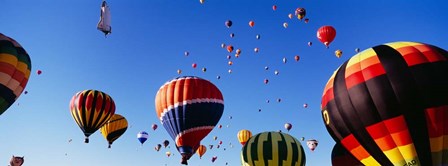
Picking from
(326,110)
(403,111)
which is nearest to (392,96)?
(403,111)

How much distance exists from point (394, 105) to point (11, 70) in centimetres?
1634

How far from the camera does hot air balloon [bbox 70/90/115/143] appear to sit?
23609mm

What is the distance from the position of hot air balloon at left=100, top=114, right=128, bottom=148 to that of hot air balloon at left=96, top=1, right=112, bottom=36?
13492 millimetres

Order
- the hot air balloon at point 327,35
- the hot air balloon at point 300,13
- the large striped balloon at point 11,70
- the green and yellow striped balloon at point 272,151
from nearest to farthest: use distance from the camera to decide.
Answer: the green and yellow striped balloon at point 272,151
the large striped balloon at point 11,70
the hot air balloon at point 327,35
the hot air balloon at point 300,13

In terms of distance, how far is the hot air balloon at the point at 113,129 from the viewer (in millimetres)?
29781

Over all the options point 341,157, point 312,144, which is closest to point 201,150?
point 312,144

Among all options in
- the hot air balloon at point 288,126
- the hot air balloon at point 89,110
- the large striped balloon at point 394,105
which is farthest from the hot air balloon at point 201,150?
the large striped balloon at point 394,105

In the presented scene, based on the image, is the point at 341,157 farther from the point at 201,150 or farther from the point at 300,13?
the point at 201,150

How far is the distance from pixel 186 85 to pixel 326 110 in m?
9.45

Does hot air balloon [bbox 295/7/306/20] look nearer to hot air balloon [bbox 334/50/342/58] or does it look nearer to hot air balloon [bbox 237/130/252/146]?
hot air balloon [bbox 334/50/342/58]

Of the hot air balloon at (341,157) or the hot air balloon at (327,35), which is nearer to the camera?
the hot air balloon at (341,157)

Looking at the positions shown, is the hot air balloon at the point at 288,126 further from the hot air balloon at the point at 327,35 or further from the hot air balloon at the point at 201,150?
the hot air balloon at the point at 327,35

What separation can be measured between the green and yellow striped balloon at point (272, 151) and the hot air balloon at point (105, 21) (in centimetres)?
823

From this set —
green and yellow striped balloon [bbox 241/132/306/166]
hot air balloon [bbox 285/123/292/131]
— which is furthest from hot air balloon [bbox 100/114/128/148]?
green and yellow striped balloon [bbox 241/132/306/166]
